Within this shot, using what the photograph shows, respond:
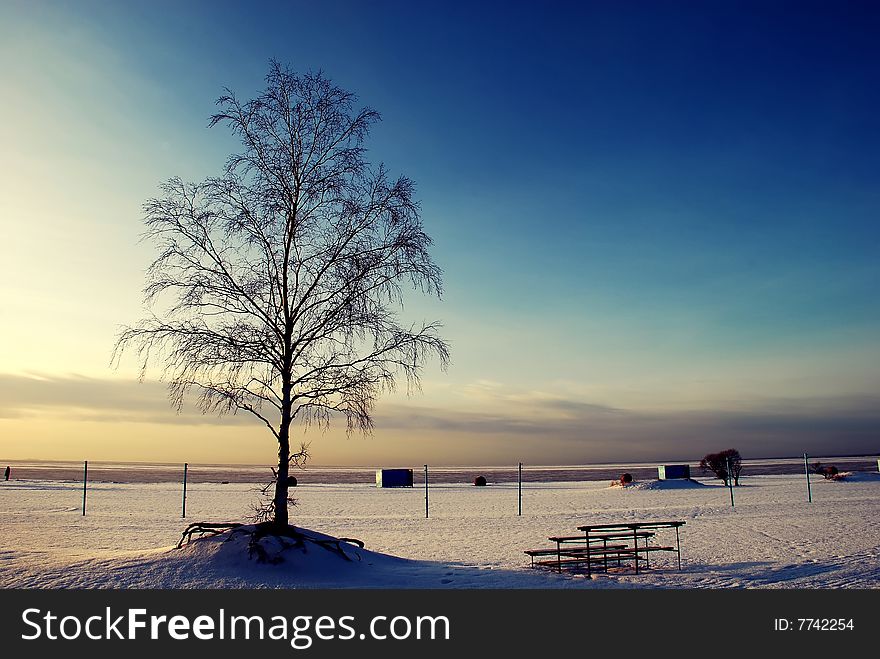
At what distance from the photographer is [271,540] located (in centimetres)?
1357

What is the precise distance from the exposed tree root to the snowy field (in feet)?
0.76

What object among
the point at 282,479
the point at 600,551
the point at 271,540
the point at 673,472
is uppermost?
the point at 282,479

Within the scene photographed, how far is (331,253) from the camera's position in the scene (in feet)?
50.1

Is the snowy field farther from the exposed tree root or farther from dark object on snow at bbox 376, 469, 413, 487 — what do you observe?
dark object on snow at bbox 376, 469, 413, 487

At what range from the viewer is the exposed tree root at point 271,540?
13192 mm

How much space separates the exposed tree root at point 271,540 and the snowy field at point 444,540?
230 millimetres

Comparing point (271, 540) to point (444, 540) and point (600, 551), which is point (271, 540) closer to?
point (600, 551)

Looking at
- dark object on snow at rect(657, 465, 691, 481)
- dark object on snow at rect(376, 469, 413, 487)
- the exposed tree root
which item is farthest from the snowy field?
dark object on snow at rect(657, 465, 691, 481)

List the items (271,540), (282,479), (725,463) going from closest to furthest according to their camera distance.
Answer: (271,540), (282,479), (725,463)

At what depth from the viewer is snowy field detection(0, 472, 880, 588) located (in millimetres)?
12297

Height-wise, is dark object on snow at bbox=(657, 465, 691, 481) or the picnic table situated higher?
the picnic table

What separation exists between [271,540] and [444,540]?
767 cm

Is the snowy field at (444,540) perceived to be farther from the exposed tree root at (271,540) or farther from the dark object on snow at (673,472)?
the dark object on snow at (673,472)

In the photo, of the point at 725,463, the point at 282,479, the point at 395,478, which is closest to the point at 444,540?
the point at 282,479
